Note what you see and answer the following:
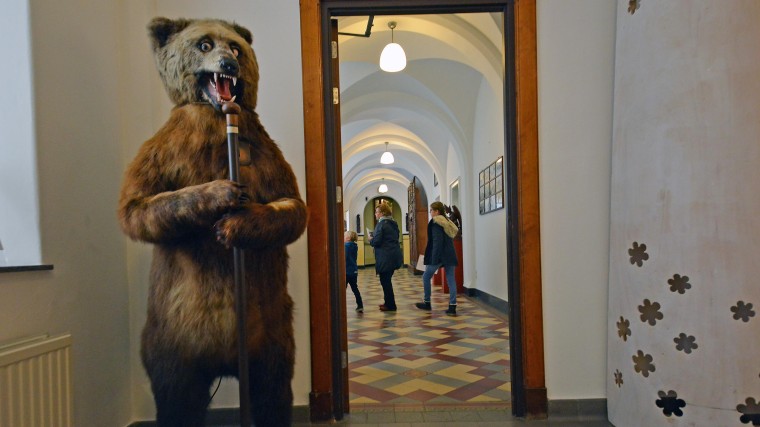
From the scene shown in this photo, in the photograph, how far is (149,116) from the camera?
8.54ft

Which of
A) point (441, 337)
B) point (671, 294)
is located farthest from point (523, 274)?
point (441, 337)

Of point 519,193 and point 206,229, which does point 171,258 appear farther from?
point 519,193

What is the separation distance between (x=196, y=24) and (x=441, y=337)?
154 inches

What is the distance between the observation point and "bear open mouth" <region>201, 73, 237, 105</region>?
166 cm

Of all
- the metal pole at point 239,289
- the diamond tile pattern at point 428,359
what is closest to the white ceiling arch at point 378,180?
the diamond tile pattern at point 428,359

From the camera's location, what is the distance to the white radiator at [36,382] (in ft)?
5.03

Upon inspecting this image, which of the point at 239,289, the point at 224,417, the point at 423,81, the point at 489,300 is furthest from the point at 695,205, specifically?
the point at 423,81

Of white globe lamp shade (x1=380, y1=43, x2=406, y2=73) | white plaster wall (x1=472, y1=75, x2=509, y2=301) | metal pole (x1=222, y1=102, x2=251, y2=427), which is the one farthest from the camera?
white plaster wall (x1=472, y1=75, x2=509, y2=301)

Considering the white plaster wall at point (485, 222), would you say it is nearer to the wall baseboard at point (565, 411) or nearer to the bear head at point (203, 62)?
the wall baseboard at point (565, 411)

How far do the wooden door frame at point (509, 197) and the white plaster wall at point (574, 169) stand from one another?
63 mm

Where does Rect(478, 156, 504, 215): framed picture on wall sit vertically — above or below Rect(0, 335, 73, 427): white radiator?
above

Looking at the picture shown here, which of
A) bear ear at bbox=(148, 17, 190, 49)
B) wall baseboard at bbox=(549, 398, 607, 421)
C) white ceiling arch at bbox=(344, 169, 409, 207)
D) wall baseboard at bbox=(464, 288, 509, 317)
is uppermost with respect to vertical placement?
white ceiling arch at bbox=(344, 169, 409, 207)

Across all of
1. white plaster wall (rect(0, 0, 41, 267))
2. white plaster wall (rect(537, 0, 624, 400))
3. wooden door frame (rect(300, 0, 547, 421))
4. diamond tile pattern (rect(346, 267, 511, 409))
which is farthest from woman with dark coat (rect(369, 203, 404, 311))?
white plaster wall (rect(0, 0, 41, 267))

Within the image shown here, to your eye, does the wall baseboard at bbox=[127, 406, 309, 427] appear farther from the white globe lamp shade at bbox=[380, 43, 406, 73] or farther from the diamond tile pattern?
the white globe lamp shade at bbox=[380, 43, 406, 73]
